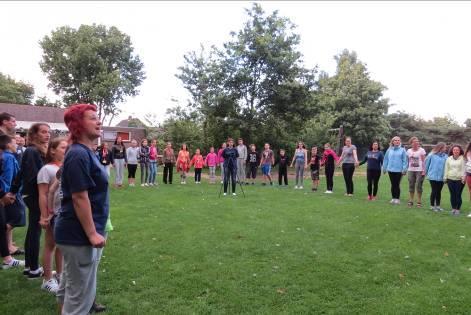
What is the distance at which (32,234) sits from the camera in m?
5.13

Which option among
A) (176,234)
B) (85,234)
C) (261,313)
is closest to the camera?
(85,234)

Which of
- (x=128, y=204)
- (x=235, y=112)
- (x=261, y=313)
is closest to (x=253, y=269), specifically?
(x=261, y=313)

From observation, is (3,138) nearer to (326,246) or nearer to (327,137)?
(326,246)

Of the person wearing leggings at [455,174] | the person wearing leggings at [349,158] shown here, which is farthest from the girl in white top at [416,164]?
the person wearing leggings at [349,158]

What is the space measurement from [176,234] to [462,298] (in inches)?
189

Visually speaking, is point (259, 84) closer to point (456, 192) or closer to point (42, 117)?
point (456, 192)

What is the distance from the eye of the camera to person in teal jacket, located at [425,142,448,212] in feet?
36.3

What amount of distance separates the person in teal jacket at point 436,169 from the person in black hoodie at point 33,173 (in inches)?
387

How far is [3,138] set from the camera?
4809 millimetres

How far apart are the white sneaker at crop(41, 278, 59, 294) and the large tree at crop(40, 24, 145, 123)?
39.3 metres

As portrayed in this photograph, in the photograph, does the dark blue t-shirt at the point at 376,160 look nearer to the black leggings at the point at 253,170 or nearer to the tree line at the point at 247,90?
the black leggings at the point at 253,170

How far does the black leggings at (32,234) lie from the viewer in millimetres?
4934

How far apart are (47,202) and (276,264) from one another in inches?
129

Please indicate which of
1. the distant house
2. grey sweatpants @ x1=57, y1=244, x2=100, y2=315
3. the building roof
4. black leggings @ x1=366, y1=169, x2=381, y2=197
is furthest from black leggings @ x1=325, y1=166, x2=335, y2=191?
the building roof
